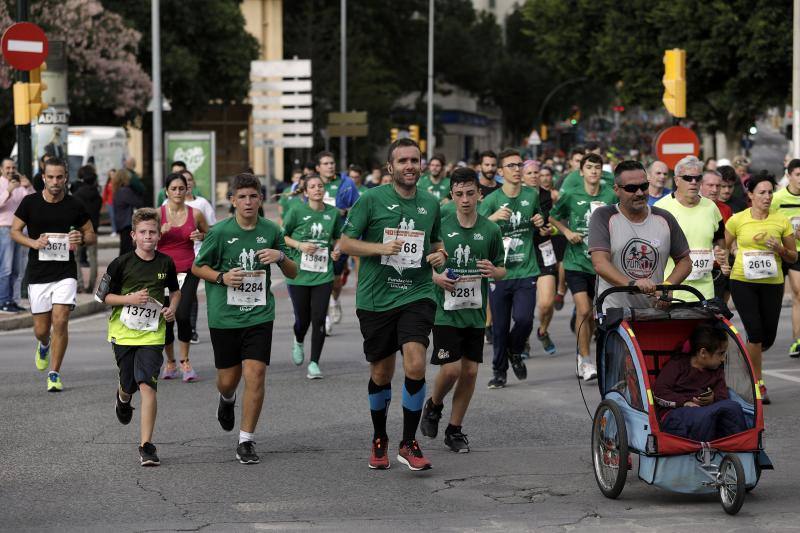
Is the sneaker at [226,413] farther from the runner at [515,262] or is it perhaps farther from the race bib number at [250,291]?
the runner at [515,262]

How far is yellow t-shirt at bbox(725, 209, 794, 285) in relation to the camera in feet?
36.1

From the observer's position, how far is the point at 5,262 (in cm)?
1819

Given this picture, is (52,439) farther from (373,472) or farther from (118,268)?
(373,472)

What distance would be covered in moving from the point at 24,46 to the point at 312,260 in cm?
759

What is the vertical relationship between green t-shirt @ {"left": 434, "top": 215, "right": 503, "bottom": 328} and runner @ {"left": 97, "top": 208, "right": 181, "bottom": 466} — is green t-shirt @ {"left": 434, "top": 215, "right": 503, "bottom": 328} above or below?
above

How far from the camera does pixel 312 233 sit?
13.2 meters

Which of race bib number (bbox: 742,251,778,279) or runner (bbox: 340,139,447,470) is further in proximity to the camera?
race bib number (bbox: 742,251,778,279)

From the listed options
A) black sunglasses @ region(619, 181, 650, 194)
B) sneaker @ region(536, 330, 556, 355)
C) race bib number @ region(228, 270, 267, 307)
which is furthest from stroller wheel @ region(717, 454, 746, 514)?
sneaker @ region(536, 330, 556, 355)

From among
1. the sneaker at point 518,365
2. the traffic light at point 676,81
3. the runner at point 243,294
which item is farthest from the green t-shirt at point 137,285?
the traffic light at point 676,81

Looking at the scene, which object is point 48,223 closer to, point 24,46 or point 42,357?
point 42,357

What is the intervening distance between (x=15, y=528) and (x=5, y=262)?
11486mm

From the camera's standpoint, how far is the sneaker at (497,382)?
477 inches

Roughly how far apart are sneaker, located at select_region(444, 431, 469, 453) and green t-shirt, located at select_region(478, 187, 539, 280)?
324 cm

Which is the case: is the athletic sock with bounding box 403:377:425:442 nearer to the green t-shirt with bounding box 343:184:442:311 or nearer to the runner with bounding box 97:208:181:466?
the green t-shirt with bounding box 343:184:442:311
